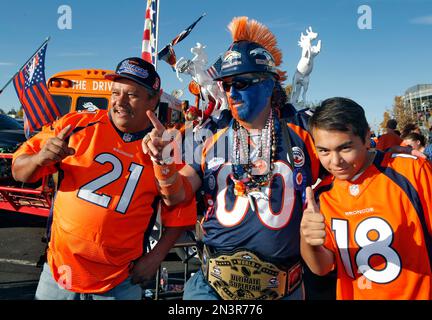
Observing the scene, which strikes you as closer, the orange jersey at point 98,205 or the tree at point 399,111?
the orange jersey at point 98,205

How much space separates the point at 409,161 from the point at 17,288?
5.22 m

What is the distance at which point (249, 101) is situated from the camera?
240cm

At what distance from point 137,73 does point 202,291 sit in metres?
1.43

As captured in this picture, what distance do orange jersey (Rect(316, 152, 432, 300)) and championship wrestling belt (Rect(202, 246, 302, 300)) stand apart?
291 millimetres

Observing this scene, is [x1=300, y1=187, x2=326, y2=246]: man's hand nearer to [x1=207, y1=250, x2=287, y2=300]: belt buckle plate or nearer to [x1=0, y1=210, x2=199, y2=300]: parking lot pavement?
[x1=207, y1=250, x2=287, y2=300]: belt buckle plate

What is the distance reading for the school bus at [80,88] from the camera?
27.1ft

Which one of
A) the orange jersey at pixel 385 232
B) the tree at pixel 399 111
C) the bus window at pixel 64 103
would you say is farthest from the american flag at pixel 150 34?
the tree at pixel 399 111

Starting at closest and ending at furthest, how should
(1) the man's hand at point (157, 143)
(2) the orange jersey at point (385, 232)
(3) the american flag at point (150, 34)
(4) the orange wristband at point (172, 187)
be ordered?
(2) the orange jersey at point (385, 232), (1) the man's hand at point (157, 143), (4) the orange wristband at point (172, 187), (3) the american flag at point (150, 34)

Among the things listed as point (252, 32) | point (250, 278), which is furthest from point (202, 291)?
point (252, 32)

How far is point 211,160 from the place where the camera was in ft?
8.04

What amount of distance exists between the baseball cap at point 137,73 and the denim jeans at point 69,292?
128 cm

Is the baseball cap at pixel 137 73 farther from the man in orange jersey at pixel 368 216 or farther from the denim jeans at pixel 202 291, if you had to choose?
the denim jeans at pixel 202 291
